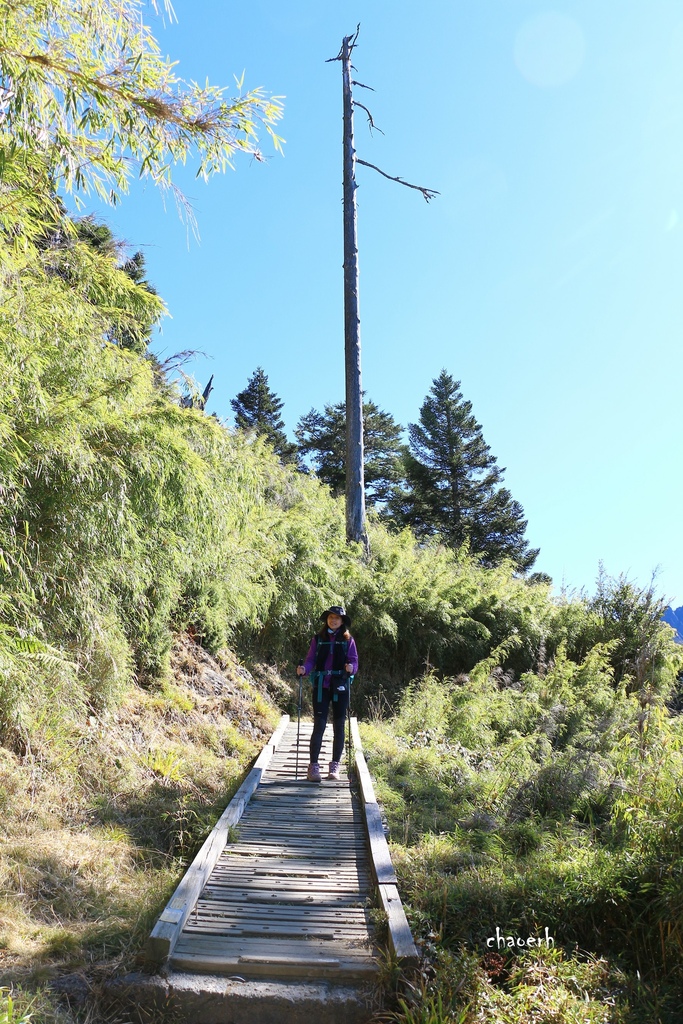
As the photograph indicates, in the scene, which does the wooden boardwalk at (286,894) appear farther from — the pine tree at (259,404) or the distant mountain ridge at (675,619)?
the pine tree at (259,404)

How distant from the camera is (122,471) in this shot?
4176 mm

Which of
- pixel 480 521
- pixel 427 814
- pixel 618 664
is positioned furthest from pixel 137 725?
pixel 480 521

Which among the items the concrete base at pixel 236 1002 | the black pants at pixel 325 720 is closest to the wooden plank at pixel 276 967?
the concrete base at pixel 236 1002

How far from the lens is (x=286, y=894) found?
3.92 meters

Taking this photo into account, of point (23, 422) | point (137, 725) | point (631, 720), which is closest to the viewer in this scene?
point (23, 422)

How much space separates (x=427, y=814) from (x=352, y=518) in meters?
7.20

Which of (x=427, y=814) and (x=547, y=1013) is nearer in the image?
(x=547, y=1013)

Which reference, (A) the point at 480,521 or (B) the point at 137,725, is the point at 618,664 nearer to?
(B) the point at 137,725

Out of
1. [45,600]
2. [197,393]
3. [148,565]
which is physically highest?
[197,393]

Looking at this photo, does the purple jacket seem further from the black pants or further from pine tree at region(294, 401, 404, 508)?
pine tree at region(294, 401, 404, 508)

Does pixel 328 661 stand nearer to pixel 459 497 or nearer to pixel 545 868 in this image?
pixel 545 868

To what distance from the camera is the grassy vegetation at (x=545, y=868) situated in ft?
9.78

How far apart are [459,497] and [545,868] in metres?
22.6

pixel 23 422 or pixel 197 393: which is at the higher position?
pixel 197 393
